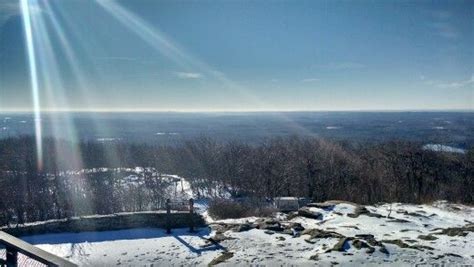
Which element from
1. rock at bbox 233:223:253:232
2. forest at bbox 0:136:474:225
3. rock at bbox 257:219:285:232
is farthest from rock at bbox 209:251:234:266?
forest at bbox 0:136:474:225

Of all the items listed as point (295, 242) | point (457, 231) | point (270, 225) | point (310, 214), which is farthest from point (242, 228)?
point (457, 231)

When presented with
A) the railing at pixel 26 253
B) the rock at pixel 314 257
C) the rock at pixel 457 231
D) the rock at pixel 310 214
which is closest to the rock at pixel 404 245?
the rock at pixel 457 231

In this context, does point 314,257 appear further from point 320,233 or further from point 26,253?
point 26,253

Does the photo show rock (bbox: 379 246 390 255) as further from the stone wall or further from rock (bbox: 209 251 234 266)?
the stone wall

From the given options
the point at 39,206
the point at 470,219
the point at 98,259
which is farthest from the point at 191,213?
the point at 39,206

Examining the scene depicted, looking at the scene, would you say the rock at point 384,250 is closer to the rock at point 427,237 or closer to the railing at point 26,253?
the rock at point 427,237

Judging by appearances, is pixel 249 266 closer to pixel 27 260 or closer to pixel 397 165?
pixel 27 260
